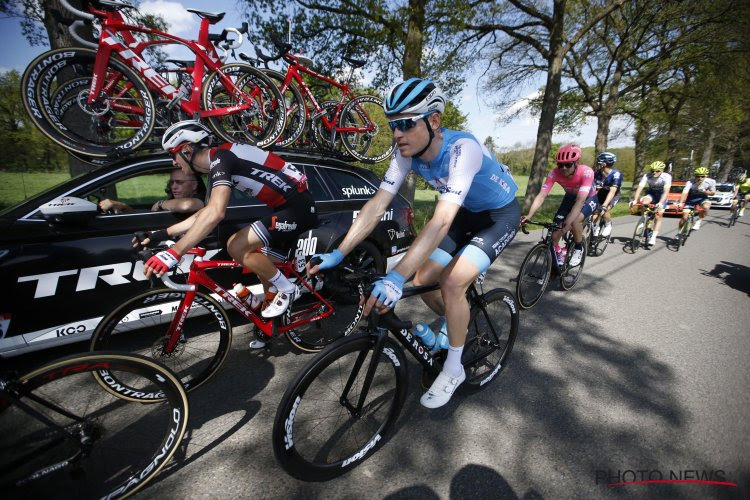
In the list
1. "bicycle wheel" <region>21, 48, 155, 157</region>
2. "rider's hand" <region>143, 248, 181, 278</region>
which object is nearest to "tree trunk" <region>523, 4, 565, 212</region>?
"bicycle wheel" <region>21, 48, 155, 157</region>

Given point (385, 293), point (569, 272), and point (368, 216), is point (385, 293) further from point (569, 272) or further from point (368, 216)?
point (569, 272)

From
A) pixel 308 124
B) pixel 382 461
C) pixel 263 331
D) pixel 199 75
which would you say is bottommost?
pixel 382 461

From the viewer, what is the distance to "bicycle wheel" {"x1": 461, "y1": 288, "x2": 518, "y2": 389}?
2.67 m

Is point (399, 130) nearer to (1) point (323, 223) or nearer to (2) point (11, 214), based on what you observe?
(1) point (323, 223)

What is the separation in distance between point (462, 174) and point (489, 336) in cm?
156

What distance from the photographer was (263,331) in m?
2.93

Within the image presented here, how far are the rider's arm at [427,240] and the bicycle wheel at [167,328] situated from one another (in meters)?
1.62

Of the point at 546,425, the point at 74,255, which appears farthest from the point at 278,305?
the point at 546,425

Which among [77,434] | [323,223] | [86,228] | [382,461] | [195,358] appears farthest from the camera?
[323,223]

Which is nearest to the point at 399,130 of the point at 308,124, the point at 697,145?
the point at 308,124

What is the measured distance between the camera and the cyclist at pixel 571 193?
4301mm

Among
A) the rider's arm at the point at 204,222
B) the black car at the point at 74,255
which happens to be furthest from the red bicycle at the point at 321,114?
the rider's arm at the point at 204,222

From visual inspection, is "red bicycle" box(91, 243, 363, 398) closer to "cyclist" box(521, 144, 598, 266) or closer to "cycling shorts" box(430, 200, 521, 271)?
"cycling shorts" box(430, 200, 521, 271)

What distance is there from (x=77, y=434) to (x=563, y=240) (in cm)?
584
